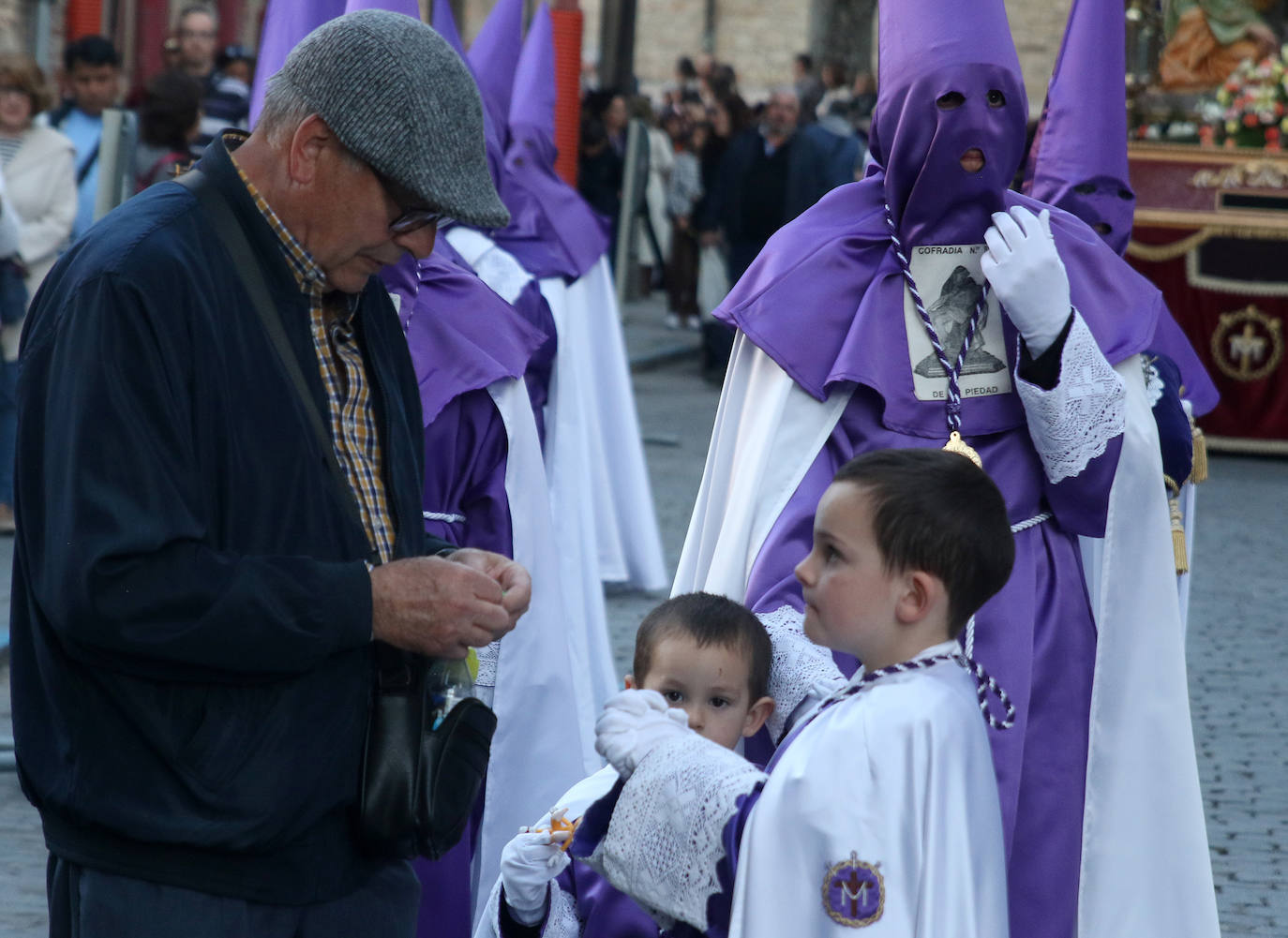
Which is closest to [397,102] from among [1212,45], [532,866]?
[532,866]

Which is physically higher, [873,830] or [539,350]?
[873,830]

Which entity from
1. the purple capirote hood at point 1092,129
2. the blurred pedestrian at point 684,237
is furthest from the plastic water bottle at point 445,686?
the blurred pedestrian at point 684,237

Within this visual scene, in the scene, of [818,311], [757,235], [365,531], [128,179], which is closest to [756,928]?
[365,531]

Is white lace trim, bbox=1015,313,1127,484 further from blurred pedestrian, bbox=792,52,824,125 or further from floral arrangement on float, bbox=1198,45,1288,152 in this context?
blurred pedestrian, bbox=792,52,824,125

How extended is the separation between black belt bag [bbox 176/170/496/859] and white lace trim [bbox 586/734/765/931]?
8.1 inches

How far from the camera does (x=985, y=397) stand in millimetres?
3428

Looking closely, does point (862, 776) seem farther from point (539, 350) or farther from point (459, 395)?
point (539, 350)

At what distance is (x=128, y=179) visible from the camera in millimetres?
6117

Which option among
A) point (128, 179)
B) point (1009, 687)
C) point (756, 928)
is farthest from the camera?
point (128, 179)

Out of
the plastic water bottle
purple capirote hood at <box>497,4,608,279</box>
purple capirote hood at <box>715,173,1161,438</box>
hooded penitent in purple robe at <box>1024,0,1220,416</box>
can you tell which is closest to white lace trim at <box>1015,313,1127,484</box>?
purple capirote hood at <box>715,173,1161,438</box>

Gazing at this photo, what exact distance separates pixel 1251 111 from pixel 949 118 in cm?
986

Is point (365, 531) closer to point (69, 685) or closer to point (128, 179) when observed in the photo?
point (69, 685)

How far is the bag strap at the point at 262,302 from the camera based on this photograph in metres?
2.16

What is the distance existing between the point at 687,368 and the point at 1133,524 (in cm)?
1271
